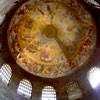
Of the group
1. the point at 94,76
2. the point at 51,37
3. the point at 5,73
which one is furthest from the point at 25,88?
the point at 94,76

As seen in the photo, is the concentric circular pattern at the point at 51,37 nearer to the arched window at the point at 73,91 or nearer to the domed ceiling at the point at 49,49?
the domed ceiling at the point at 49,49

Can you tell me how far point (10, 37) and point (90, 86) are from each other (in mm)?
6534

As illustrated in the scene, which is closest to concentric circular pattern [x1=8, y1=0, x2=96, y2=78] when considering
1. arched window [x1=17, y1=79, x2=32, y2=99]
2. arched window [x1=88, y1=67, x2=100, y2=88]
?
arched window [x1=88, y1=67, x2=100, y2=88]

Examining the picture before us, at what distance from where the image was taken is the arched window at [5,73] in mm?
19719

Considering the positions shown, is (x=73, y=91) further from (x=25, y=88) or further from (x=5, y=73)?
(x=5, y=73)

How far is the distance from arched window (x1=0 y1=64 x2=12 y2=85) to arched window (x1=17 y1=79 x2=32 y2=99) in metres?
0.98

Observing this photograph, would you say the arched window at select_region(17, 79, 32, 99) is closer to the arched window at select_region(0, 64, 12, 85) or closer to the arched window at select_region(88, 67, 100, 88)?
the arched window at select_region(0, 64, 12, 85)

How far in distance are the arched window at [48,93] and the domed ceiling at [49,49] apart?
7 cm

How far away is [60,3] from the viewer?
71.1 feet

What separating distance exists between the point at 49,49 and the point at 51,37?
0.94m

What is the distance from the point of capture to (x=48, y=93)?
21.0 meters

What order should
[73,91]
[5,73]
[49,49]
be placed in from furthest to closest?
1. [49,49]
2. [73,91]
3. [5,73]

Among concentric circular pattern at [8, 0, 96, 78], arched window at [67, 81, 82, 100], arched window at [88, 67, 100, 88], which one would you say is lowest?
arched window at [67, 81, 82, 100]

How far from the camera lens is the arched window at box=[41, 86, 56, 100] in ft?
68.4
